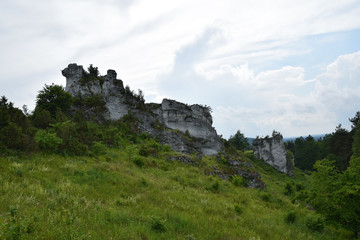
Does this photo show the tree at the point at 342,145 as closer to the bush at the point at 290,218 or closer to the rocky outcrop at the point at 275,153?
the rocky outcrop at the point at 275,153

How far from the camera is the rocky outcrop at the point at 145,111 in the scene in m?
35.0

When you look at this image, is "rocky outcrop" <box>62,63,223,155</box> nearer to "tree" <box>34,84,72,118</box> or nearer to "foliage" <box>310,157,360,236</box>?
"tree" <box>34,84,72,118</box>

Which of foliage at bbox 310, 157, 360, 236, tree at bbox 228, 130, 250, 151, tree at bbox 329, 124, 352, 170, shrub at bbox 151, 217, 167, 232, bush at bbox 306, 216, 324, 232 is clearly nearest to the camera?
shrub at bbox 151, 217, 167, 232

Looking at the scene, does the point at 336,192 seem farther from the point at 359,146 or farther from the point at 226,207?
the point at 359,146

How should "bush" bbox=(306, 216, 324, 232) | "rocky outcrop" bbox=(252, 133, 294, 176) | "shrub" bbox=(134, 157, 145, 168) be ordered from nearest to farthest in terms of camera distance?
"bush" bbox=(306, 216, 324, 232) < "shrub" bbox=(134, 157, 145, 168) < "rocky outcrop" bbox=(252, 133, 294, 176)

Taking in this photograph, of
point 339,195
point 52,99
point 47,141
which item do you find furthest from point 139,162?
point 52,99

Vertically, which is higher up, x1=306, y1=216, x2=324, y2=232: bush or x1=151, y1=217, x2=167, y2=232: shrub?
x1=151, y1=217, x2=167, y2=232: shrub

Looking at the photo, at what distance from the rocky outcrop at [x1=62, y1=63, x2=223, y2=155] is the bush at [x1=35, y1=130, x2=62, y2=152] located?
58.8 feet

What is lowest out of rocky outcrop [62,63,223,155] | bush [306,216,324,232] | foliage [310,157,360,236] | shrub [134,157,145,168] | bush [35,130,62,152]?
bush [306,216,324,232]

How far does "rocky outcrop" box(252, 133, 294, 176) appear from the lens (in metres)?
53.5

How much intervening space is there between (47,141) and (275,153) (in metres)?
55.4

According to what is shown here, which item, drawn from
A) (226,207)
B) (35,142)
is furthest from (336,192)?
(35,142)

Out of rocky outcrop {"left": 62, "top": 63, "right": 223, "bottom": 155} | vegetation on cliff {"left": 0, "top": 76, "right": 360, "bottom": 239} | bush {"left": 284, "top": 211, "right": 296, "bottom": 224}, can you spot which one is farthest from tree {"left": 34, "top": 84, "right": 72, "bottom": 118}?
bush {"left": 284, "top": 211, "right": 296, "bottom": 224}

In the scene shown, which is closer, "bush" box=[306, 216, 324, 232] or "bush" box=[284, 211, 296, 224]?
"bush" box=[306, 216, 324, 232]
